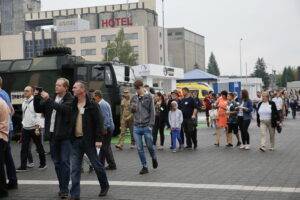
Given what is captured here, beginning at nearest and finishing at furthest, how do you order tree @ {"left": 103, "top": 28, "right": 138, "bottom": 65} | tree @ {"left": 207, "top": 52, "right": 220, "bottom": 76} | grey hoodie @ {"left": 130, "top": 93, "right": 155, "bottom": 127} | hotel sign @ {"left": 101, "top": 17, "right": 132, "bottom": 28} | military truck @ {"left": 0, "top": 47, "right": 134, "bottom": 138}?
1. grey hoodie @ {"left": 130, "top": 93, "right": 155, "bottom": 127}
2. military truck @ {"left": 0, "top": 47, "right": 134, "bottom": 138}
3. tree @ {"left": 103, "top": 28, "right": 138, "bottom": 65}
4. hotel sign @ {"left": 101, "top": 17, "right": 132, "bottom": 28}
5. tree @ {"left": 207, "top": 52, "right": 220, "bottom": 76}

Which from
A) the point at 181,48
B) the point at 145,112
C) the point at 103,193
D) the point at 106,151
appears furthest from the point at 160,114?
the point at 181,48

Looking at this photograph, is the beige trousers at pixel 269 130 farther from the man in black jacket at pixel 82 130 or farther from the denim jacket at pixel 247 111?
the man in black jacket at pixel 82 130

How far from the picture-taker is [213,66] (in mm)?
175125

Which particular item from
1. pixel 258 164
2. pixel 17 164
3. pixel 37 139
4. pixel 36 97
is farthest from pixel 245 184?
pixel 17 164

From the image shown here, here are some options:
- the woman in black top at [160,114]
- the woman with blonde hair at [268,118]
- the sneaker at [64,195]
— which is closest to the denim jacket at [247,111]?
the woman with blonde hair at [268,118]

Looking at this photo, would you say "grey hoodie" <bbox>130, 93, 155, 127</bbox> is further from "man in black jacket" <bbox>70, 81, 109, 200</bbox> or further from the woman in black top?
the woman in black top

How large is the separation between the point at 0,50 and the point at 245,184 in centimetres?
10396

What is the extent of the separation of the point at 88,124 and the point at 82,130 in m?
0.13

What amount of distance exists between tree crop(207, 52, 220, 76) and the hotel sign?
6390cm

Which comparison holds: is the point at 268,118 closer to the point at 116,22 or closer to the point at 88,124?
the point at 88,124

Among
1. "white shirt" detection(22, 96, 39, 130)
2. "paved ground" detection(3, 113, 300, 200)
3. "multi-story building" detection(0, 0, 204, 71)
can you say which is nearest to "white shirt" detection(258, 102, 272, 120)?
"paved ground" detection(3, 113, 300, 200)

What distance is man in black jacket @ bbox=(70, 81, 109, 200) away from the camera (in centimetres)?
753

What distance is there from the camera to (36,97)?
25.2ft

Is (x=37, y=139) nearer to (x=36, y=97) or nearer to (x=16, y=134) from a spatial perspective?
(x=36, y=97)
